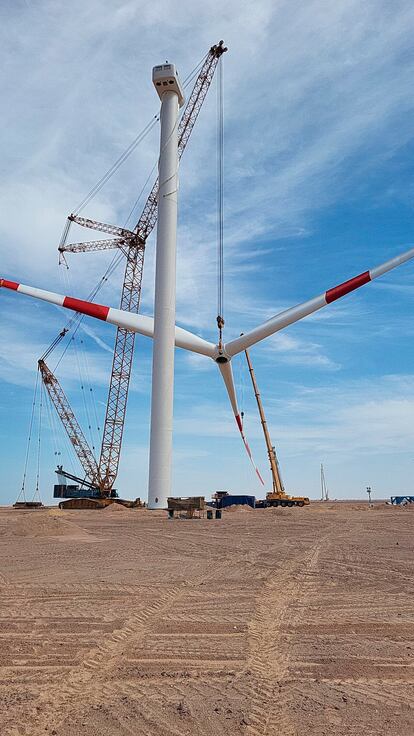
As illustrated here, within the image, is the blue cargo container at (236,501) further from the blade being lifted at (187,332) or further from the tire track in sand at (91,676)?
the tire track in sand at (91,676)

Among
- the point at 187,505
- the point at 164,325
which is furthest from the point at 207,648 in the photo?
the point at 164,325

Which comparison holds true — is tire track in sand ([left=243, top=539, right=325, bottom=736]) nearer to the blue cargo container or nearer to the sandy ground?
the sandy ground

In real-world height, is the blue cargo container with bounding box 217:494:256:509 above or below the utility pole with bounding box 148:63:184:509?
below

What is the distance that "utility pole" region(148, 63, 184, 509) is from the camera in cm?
4759

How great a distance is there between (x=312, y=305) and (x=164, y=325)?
42.3ft

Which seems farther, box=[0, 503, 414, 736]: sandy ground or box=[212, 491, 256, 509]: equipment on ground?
box=[212, 491, 256, 509]: equipment on ground

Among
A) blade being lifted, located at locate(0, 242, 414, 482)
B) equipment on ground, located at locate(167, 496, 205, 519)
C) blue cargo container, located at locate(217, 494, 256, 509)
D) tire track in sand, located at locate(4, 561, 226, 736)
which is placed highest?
blade being lifted, located at locate(0, 242, 414, 482)

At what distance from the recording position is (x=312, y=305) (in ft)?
148

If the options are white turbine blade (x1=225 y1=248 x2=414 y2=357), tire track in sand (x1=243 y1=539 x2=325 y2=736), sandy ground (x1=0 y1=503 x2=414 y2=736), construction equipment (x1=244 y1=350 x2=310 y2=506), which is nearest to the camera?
tire track in sand (x1=243 y1=539 x2=325 y2=736)

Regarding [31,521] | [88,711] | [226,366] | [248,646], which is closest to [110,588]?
[248,646]

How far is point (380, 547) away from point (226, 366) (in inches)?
1192

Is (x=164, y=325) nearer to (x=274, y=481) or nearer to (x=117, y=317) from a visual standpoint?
(x=117, y=317)

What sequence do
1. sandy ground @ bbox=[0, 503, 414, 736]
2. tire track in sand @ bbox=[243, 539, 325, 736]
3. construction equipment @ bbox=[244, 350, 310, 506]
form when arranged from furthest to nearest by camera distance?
construction equipment @ bbox=[244, 350, 310, 506], sandy ground @ bbox=[0, 503, 414, 736], tire track in sand @ bbox=[243, 539, 325, 736]

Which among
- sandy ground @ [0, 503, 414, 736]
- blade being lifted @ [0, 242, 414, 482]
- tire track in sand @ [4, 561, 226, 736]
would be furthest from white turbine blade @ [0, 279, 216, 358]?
tire track in sand @ [4, 561, 226, 736]
